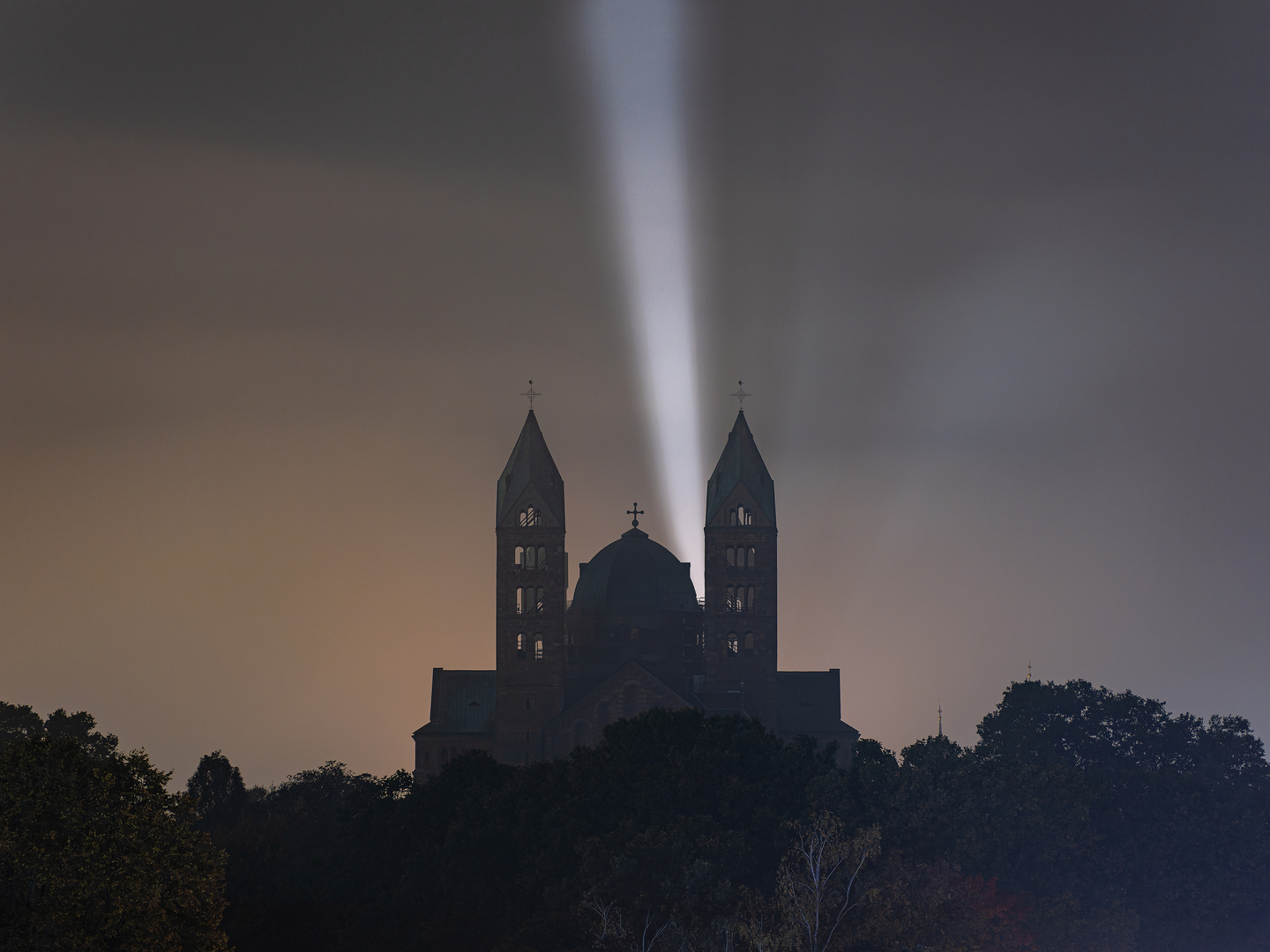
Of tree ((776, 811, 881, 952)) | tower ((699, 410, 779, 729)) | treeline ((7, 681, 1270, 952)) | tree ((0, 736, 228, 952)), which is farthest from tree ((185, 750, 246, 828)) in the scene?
tree ((0, 736, 228, 952))

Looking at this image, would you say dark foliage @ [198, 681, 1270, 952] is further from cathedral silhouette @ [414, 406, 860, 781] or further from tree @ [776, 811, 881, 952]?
cathedral silhouette @ [414, 406, 860, 781]

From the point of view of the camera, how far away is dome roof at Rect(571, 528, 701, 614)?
134 meters

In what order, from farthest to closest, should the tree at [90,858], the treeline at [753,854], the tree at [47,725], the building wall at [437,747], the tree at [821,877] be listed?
the building wall at [437,747]
the tree at [47,725]
the treeline at [753,854]
the tree at [821,877]
the tree at [90,858]

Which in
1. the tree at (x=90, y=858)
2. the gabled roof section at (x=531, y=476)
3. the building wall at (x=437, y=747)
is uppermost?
the gabled roof section at (x=531, y=476)

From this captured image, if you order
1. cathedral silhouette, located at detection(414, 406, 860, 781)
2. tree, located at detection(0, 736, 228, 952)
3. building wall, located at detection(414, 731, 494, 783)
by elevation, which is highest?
cathedral silhouette, located at detection(414, 406, 860, 781)

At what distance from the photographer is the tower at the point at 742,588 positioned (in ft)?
419

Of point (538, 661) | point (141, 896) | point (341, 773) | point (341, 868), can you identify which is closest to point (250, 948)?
point (341, 868)

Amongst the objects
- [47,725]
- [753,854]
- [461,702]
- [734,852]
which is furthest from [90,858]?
[461,702]

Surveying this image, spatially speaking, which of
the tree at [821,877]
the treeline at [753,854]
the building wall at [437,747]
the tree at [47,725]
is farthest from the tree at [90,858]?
the building wall at [437,747]

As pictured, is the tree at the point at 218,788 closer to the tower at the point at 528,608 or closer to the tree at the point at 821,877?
the tower at the point at 528,608

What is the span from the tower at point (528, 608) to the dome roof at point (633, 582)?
8350 mm

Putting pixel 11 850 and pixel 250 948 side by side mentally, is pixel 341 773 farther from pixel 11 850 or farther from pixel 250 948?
pixel 11 850

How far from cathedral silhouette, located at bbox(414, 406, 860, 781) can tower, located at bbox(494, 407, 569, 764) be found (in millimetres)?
76

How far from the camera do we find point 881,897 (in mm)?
79250
